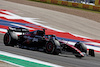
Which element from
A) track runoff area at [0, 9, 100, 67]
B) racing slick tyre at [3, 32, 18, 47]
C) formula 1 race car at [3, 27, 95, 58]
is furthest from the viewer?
racing slick tyre at [3, 32, 18, 47]

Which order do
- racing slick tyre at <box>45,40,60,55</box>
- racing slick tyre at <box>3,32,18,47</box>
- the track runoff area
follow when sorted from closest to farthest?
the track runoff area < racing slick tyre at <box>45,40,60,55</box> < racing slick tyre at <box>3,32,18,47</box>

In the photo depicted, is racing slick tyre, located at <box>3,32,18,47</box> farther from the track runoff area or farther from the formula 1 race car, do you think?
the track runoff area

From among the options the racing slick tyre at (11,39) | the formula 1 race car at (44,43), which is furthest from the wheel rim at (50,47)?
the racing slick tyre at (11,39)

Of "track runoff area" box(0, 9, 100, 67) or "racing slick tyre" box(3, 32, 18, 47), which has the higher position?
"racing slick tyre" box(3, 32, 18, 47)

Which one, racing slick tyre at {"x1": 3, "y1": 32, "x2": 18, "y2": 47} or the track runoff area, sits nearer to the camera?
the track runoff area

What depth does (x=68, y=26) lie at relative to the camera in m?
22.4

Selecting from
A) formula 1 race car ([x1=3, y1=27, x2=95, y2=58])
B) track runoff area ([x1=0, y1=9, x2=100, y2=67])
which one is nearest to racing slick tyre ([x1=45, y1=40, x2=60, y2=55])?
formula 1 race car ([x1=3, y1=27, x2=95, y2=58])

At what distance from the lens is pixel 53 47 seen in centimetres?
952

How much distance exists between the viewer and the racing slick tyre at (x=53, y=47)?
9.44 metres

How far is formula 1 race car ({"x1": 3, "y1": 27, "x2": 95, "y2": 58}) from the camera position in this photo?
959 centimetres

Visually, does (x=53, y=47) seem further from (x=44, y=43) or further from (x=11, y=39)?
(x=11, y=39)

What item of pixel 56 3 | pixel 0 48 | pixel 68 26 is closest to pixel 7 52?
pixel 0 48

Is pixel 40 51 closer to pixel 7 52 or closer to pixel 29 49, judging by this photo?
pixel 29 49

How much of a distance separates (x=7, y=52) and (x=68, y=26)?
13.3 meters
